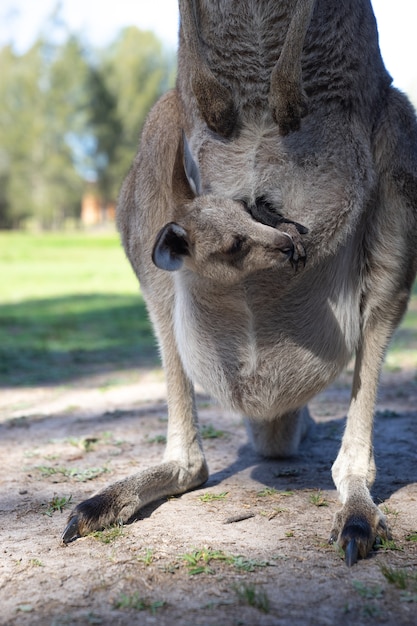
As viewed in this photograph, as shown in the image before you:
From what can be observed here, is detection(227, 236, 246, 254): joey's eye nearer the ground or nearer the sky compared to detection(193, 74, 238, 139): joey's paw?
nearer the ground

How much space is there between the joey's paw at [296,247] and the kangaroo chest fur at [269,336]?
0.37 ft

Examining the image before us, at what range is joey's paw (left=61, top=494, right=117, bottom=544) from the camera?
91.3 inches

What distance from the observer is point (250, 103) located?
249 cm

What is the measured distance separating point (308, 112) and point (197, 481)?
53.3 inches

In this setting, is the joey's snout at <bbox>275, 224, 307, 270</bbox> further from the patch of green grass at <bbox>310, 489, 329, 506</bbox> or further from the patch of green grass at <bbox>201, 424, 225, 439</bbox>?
the patch of green grass at <bbox>201, 424, 225, 439</bbox>

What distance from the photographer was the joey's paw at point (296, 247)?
2.30 m

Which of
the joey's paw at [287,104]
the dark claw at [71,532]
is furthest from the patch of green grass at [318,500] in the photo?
the joey's paw at [287,104]

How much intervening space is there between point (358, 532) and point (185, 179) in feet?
3.78

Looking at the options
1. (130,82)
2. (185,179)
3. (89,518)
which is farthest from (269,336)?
(130,82)

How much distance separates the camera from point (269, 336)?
2498 mm

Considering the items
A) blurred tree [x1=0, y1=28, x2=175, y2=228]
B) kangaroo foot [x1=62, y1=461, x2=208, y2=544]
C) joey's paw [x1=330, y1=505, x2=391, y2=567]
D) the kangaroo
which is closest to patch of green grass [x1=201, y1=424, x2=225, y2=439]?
kangaroo foot [x1=62, y1=461, x2=208, y2=544]

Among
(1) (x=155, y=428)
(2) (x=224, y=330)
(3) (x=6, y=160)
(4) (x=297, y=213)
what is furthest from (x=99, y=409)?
(3) (x=6, y=160)

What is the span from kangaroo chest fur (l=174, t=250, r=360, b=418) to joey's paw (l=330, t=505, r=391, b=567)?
1.48 ft

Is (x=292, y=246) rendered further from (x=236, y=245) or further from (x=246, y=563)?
(x=246, y=563)
